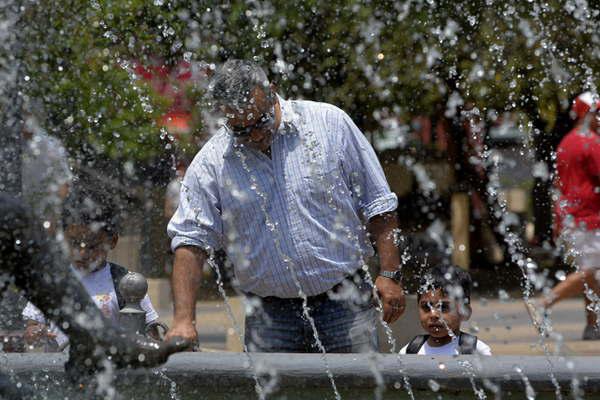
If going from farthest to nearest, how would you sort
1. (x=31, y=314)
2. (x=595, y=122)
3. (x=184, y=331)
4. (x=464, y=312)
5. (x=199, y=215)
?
(x=595, y=122) < (x=31, y=314) < (x=464, y=312) < (x=199, y=215) < (x=184, y=331)

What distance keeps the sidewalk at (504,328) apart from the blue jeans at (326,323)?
3.04 metres

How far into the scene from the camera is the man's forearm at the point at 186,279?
14.0ft

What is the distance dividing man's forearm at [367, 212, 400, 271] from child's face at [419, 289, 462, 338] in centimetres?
59

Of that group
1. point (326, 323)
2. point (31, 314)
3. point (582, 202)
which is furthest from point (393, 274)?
point (582, 202)

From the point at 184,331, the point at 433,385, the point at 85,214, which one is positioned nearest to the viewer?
the point at 433,385

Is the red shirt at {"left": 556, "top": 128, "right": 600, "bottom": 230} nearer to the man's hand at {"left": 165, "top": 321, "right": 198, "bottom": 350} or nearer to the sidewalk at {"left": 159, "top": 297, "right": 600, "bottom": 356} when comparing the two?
the sidewalk at {"left": 159, "top": 297, "right": 600, "bottom": 356}

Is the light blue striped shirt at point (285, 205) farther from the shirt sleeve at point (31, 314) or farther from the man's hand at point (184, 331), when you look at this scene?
the shirt sleeve at point (31, 314)

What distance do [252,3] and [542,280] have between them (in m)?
5.60

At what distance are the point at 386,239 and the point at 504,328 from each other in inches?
210

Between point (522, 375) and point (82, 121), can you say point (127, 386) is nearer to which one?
point (522, 375)

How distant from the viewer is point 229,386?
150 inches

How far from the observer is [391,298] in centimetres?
448

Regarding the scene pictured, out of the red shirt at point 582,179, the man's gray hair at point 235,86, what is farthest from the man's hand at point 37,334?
the red shirt at point 582,179

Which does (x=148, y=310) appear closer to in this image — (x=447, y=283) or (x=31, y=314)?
(x=31, y=314)
